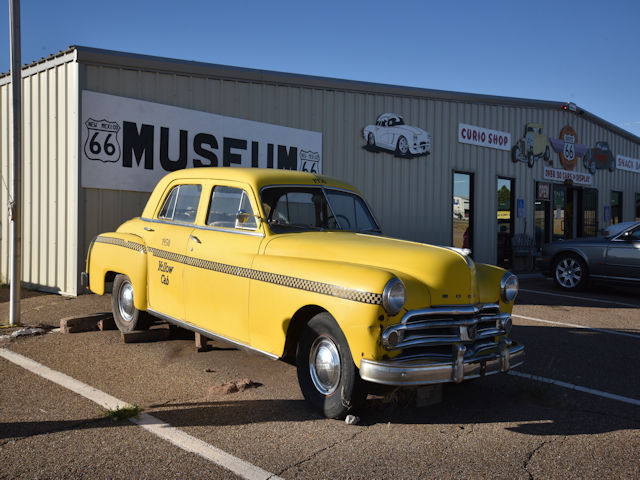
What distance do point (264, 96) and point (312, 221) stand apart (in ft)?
20.7

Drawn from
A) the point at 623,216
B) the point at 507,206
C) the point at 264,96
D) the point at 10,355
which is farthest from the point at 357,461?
the point at 623,216

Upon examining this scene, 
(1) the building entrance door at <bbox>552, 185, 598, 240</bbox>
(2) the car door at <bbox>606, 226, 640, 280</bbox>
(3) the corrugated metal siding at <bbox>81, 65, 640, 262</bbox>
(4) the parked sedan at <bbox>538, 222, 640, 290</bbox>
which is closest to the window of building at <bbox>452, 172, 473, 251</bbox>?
(3) the corrugated metal siding at <bbox>81, 65, 640, 262</bbox>

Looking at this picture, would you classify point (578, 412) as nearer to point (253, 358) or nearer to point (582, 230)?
point (253, 358)

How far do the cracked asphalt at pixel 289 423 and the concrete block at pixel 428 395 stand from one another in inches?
5.4

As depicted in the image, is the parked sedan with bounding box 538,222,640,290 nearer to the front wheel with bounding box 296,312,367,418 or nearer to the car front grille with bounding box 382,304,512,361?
the car front grille with bounding box 382,304,512,361

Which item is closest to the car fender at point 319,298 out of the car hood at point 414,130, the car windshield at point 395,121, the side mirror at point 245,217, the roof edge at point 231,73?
the side mirror at point 245,217

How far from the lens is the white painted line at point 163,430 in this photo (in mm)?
3193

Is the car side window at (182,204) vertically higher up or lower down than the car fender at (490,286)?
higher up

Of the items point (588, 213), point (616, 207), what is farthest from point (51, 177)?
point (616, 207)

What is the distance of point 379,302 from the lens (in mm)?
3641

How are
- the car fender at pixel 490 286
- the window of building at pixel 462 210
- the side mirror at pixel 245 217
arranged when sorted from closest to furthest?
the car fender at pixel 490 286, the side mirror at pixel 245 217, the window of building at pixel 462 210

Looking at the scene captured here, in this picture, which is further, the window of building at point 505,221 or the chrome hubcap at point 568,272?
the window of building at point 505,221

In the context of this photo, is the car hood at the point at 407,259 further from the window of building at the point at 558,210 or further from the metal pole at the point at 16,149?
the window of building at the point at 558,210

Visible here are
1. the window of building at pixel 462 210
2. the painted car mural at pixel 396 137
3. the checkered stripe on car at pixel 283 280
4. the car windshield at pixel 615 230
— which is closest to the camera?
the checkered stripe on car at pixel 283 280
